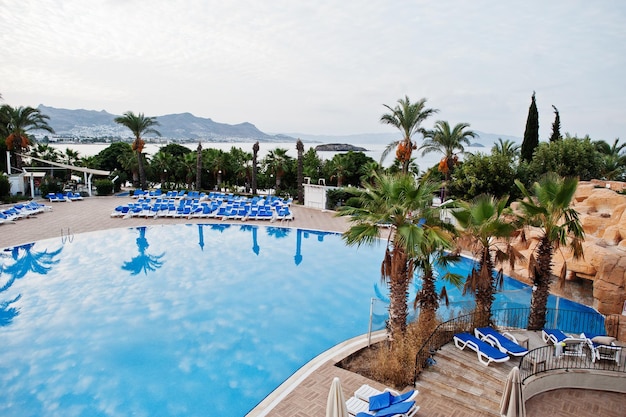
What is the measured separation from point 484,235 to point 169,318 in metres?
8.57

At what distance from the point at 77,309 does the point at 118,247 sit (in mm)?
6946

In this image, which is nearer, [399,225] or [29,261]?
[399,225]

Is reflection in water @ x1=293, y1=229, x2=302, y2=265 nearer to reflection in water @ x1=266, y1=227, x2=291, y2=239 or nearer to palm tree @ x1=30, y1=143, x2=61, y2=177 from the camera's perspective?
reflection in water @ x1=266, y1=227, x2=291, y2=239

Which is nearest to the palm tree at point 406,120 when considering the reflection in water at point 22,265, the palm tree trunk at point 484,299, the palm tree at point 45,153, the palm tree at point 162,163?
the palm tree trunk at point 484,299

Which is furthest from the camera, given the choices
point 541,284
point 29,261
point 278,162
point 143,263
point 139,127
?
point 139,127

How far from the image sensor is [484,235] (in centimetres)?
877

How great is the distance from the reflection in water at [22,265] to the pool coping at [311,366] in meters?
8.70

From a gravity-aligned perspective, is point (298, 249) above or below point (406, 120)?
below

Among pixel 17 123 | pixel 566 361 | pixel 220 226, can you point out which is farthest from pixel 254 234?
pixel 17 123

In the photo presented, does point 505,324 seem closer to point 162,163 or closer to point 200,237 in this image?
point 200,237

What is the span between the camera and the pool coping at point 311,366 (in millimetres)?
7224

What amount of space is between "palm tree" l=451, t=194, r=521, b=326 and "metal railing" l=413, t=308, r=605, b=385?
0.45 meters

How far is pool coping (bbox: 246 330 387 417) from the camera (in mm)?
7224

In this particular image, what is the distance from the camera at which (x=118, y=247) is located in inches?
722
